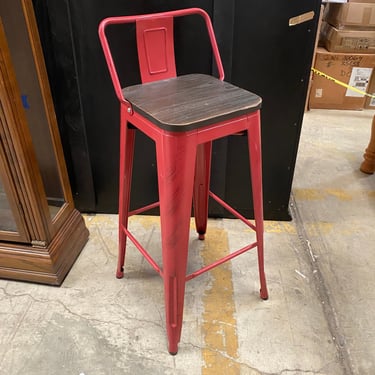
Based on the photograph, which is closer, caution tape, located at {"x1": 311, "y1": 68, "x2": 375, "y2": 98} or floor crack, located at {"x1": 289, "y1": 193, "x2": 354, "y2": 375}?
floor crack, located at {"x1": 289, "y1": 193, "x2": 354, "y2": 375}

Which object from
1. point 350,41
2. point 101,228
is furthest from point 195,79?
point 350,41

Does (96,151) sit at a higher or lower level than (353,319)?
higher

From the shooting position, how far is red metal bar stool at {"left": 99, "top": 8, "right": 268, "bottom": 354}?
0.99 m

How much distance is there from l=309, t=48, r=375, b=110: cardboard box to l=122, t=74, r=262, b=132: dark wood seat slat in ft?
6.97

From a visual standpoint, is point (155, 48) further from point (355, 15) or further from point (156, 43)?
point (355, 15)

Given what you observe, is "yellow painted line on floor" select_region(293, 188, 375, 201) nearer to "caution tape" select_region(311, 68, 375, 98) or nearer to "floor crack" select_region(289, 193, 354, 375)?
"floor crack" select_region(289, 193, 354, 375)

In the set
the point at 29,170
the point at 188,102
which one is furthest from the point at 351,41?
the point at 29,170

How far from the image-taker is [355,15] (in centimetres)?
286

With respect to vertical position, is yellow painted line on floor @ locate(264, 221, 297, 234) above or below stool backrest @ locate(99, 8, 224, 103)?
below

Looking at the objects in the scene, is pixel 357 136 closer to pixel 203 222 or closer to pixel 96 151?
pixel 203 222

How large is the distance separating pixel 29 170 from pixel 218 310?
33.6 inches

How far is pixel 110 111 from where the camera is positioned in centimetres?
164

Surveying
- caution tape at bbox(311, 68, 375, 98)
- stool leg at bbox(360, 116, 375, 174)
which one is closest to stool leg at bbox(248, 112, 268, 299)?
stool leg at bbox(360, 116, 375, 174)

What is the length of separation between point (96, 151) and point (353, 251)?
49.4 inches
